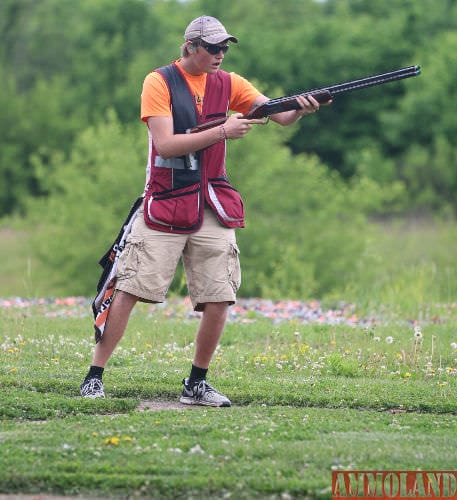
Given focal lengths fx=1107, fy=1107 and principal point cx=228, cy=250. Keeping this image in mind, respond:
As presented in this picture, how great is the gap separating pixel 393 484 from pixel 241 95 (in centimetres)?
328

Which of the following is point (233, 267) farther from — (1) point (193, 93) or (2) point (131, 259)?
(1) point (193, 93)

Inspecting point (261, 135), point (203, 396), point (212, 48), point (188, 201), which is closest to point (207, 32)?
point (212, 48)

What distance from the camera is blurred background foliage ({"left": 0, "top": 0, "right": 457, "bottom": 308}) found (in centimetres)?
2662

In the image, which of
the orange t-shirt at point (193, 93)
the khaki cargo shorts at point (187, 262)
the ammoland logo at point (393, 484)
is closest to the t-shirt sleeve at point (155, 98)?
the orange t-shirt at point (193, 93)

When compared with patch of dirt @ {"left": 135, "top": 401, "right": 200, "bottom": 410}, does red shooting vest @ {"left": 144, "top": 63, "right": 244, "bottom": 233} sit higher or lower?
higher

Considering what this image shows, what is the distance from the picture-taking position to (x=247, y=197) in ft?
86.6

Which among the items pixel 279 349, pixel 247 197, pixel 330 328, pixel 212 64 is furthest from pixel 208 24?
pixel 247 197

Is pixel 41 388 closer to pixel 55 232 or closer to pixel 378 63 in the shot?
pixel 55 232

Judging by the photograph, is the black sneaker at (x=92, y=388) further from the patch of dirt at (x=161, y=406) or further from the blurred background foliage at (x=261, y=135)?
the blurred background foliage at (x=261, y=135)

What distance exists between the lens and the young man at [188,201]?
7398 mm

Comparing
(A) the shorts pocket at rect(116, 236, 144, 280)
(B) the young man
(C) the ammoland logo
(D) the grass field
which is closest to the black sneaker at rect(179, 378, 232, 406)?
(B) the young man

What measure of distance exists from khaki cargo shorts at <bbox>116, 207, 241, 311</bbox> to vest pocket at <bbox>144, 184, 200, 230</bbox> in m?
0.09

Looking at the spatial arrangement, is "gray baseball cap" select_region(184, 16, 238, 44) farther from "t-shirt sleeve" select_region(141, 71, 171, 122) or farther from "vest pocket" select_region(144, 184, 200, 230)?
"vest pocket" select_region(144, 184, 200, 230)

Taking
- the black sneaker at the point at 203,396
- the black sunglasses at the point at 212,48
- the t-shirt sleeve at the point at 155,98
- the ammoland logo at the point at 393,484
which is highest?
the black sunglasses at the point at 212,48
